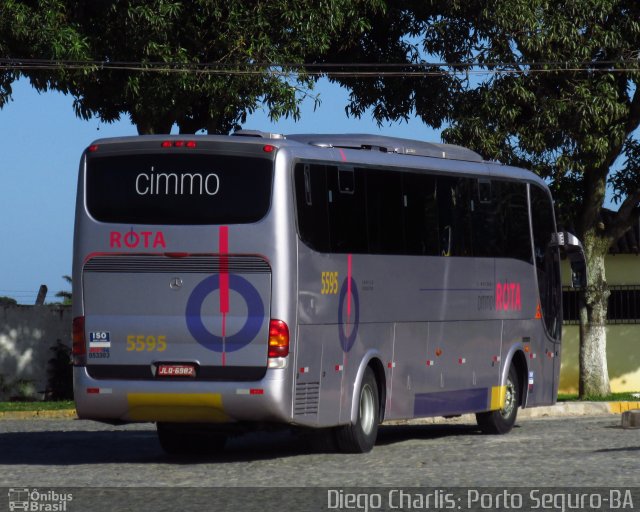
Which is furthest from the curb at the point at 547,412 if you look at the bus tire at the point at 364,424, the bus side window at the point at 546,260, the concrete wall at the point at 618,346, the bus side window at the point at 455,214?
the concrete wall at the point at 618,346

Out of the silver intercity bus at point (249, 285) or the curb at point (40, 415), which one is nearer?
the silver intercity bus at point (249, 285)

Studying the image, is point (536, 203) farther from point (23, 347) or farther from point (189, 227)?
point (23, 347)

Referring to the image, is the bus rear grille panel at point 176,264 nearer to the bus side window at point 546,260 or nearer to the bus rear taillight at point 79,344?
the bus rear taillight at point 79,344

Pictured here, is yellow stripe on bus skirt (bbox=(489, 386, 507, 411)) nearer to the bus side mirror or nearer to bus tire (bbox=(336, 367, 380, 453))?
the bus side mirror

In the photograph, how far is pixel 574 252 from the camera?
21422 millimetres

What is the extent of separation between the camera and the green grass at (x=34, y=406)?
986 inches

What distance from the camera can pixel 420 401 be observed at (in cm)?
1777

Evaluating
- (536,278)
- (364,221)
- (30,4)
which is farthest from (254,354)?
(30,4)

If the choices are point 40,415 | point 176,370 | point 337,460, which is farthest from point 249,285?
point 40,415

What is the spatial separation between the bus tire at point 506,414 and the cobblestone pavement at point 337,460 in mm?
237

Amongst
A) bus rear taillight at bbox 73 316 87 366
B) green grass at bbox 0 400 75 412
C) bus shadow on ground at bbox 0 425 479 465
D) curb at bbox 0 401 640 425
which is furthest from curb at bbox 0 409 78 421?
bus rear taillight at bbox 73 316 87 366

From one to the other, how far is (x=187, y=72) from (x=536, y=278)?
7539 mm

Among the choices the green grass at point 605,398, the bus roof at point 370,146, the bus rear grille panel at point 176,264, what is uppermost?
the bus roof at point 370,146

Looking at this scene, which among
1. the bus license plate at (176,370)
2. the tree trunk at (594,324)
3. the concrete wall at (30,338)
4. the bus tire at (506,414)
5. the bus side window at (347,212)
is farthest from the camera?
the tree trunk at (594,324)
